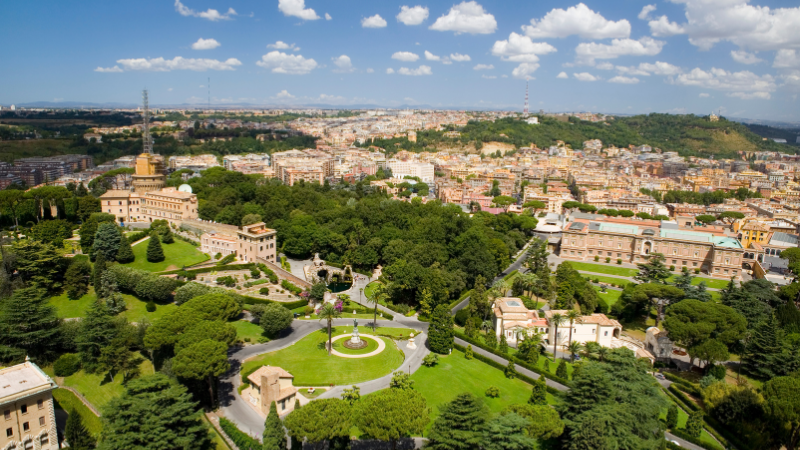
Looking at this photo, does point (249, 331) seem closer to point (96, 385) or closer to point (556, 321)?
point (96, 385)

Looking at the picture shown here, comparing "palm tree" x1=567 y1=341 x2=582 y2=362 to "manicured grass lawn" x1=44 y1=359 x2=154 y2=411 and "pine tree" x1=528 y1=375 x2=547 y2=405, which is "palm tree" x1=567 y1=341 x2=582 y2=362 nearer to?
"pine tree" x1=528 y1=375 x2=547 y2=405

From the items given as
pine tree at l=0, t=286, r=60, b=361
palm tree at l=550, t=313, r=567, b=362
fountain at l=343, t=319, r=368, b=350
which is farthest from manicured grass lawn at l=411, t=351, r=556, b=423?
pine tree at l=0, t=286, r=60, b=361

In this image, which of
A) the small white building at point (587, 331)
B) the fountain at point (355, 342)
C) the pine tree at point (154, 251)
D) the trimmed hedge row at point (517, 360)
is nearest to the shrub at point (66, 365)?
the pine tree at point (154, 251)

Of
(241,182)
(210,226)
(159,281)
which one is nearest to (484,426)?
(159,281)

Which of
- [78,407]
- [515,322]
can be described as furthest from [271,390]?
[515,322]

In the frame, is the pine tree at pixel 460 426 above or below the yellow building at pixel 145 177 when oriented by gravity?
below

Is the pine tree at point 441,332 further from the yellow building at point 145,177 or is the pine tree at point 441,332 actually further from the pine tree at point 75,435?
the yellow building at point 145,177
